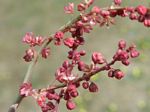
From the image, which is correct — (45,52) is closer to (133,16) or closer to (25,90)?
(25,90)

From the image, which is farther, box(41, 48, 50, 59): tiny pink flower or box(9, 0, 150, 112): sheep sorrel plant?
box(41, 48, 50, 59): tiny pink flower

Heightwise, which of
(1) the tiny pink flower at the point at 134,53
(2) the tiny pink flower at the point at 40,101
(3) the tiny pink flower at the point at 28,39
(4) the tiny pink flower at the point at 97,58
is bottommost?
(2) the tiny pink flower at the point at 40,101

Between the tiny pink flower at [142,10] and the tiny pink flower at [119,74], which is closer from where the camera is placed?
the tiny pink flower at [142,10]

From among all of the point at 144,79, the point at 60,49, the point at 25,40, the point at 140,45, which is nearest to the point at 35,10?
the point at 60,49

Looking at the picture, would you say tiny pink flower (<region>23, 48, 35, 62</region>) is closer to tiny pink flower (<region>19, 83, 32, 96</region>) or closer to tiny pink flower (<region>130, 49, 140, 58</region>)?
tiny pink flower (<region>19, 83, 32, 96</region>)

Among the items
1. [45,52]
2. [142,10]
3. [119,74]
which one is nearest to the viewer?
[142,10]

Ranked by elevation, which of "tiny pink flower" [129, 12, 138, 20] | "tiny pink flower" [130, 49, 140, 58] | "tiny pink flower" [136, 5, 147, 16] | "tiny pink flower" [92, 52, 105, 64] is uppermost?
"tiny pink flower" [136, 5, 147, 16]

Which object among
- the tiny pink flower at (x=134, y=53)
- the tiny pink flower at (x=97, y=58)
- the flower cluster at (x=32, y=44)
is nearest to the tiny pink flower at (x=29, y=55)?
the flower cluster at (x=32, y=44)

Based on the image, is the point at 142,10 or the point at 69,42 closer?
the point at 142,10

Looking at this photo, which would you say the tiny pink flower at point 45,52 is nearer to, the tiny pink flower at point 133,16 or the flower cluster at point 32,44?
the flower cluster at point 32,44

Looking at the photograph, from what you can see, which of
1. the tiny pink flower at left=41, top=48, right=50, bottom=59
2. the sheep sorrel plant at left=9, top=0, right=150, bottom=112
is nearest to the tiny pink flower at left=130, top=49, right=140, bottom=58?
the sheep sorrel plant at left=9, top=0, right=150, bottom=112

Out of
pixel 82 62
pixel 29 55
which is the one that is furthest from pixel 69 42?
pixel 29 55
